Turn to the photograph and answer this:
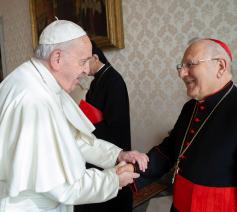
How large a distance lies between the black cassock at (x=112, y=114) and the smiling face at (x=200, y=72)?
3.39 ft

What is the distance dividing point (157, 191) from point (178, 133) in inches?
77.1

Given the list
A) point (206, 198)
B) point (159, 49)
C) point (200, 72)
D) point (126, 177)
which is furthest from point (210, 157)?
point (159, 49)

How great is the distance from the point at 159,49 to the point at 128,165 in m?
1.89

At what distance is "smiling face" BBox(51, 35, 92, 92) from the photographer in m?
1.43

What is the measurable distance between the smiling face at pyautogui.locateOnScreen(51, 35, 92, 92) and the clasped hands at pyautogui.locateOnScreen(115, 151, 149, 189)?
57 centimetres

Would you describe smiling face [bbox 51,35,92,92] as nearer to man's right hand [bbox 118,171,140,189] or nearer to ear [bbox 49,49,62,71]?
ear [bbox 49,49,62,71]

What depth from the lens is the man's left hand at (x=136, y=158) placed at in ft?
5.91

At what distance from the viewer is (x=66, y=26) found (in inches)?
60.2

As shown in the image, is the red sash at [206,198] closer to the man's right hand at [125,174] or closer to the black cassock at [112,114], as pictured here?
the man's right hand at [125,174]

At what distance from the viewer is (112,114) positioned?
2447mm

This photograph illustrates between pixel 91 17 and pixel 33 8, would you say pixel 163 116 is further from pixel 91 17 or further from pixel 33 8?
pixel 33 8

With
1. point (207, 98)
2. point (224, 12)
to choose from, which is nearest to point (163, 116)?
point (224, 12)

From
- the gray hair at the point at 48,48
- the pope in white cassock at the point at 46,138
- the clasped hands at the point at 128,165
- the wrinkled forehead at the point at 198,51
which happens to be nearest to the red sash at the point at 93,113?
the clasped hands at the point at 128,165

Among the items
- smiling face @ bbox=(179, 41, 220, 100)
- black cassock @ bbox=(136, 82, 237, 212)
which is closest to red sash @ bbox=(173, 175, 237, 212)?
black cassock @ bbox=(136, 82, 237, 212)
